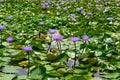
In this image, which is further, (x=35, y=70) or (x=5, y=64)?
(x=5, y=64)

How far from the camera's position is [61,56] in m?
3.69

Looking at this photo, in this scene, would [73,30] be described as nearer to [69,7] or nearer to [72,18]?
[72,18]

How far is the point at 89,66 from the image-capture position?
11.8 ft

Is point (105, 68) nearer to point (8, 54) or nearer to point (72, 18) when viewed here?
point (8, 54)

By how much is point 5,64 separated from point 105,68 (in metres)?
1.06

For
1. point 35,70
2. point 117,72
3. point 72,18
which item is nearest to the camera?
point 35,70

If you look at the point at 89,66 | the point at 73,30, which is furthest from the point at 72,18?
the point at 89,66

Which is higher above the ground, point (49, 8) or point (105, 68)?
point (49, 8)

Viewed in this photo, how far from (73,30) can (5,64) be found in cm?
194

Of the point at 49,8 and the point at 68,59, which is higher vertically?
the point at 49,8

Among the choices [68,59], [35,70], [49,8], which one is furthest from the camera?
[49,8]

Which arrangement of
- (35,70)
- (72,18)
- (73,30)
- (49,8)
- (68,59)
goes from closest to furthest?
(35,70), (68,59), (73,30), (72,18), (49,8)

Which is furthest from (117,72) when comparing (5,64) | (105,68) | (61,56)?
(5,64)

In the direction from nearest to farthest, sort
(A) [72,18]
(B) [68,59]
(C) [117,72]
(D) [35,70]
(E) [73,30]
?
(D) [35,70] → (C) [117,72] → (B) [68,59] → (E) [73,30] → (A) [72,18]
